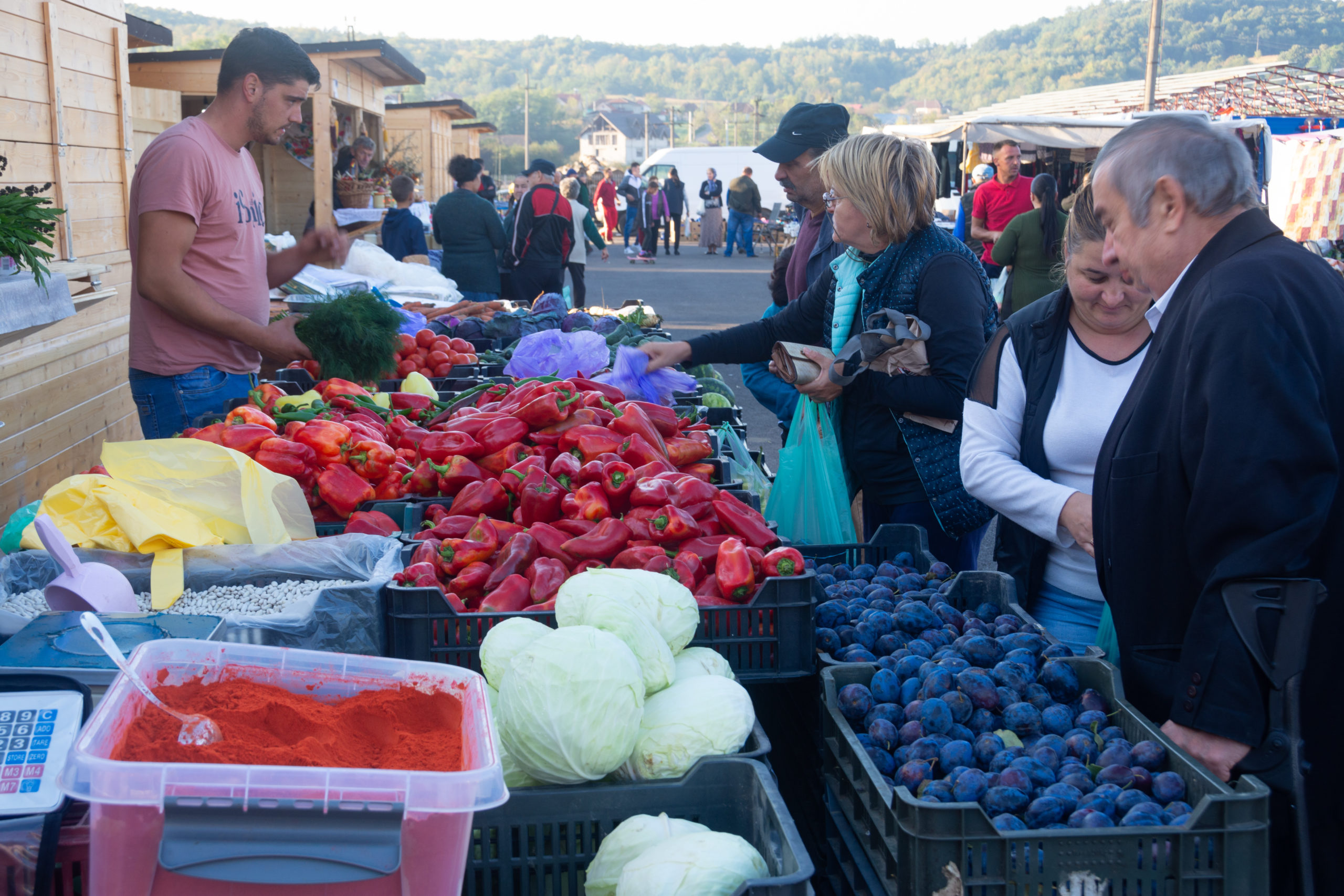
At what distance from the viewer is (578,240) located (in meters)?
11.6

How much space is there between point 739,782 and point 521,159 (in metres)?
122

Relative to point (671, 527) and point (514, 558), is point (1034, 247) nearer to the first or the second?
point (671, 527)

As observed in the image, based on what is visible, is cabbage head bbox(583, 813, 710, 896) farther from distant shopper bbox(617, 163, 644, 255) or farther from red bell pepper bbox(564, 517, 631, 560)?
distant shopper bbox(617, 163, 644, 255)

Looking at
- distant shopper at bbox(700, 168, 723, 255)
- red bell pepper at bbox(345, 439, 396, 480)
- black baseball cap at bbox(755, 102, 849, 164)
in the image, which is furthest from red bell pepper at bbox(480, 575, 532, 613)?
distant shopper at bbox(700, 168, 723, 255)

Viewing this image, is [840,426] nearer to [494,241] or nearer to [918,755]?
[918,755]

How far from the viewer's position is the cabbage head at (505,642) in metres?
1.91

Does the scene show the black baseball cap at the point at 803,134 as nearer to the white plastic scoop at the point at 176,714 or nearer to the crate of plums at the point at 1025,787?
the crate of plums at the point at 1025,787

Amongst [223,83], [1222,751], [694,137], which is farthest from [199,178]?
[694,137]

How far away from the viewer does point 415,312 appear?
6957mm

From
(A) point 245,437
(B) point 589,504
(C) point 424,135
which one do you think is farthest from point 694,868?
(C) point 424,135

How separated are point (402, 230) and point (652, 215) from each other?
15210 mm

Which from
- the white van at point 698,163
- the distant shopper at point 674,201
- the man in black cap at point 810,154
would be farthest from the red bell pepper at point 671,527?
the white van at point 698,163

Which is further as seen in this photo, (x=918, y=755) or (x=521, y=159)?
(x=521, y=159)

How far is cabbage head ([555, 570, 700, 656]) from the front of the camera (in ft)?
6.73
